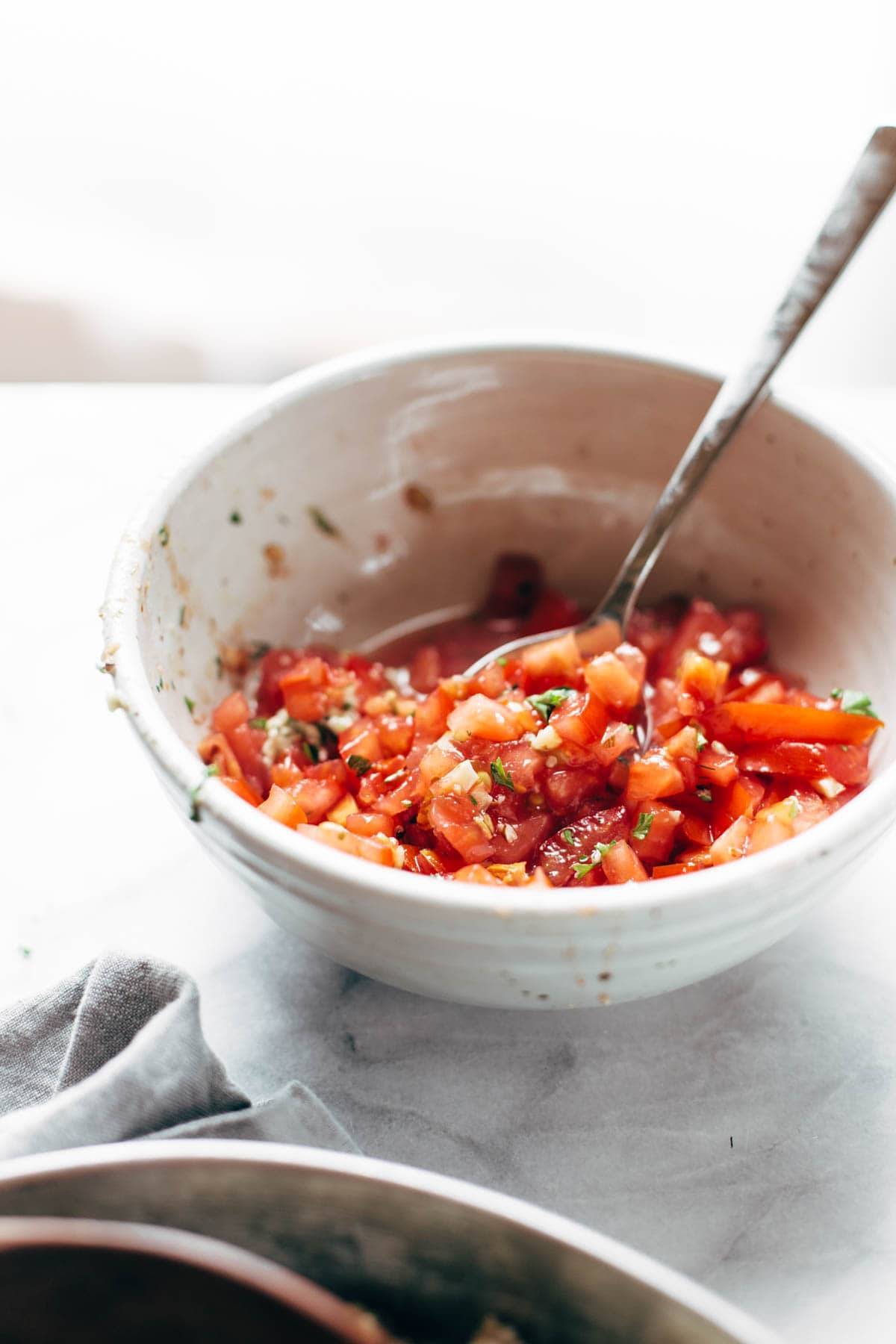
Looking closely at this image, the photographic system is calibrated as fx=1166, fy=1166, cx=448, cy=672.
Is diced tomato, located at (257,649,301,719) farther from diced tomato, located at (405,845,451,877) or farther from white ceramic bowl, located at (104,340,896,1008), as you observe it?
diced tomato, located at (405,845,451,877)

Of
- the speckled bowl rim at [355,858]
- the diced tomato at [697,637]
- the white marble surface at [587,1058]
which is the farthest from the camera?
the diced tomato at [697,637]

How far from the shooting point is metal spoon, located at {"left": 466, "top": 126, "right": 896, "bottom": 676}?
50.1 inches

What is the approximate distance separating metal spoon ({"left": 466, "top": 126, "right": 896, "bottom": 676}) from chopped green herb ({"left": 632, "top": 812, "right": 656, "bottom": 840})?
312 mm

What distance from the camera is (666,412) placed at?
1.50 meters

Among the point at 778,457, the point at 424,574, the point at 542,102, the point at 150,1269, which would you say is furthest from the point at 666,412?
the point at 150,1269

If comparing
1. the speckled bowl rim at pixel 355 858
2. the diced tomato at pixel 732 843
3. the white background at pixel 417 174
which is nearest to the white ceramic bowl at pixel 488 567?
the speckled bowl rim at pixel 355 858

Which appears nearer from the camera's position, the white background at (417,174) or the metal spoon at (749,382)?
the metal spoon at (749,382)

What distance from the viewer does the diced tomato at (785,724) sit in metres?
1.24

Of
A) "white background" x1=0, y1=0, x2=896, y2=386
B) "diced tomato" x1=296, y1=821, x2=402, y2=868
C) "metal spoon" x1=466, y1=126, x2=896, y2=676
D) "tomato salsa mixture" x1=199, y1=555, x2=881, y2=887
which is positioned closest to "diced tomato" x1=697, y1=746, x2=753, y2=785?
"tomato salsa mixture" x1=199, y1=555, x2=881, y2=887

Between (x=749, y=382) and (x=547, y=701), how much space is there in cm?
46

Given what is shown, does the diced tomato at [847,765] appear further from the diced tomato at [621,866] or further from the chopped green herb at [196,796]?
the chopped green herb at [196,796]

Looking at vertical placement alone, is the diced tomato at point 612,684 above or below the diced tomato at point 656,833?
above

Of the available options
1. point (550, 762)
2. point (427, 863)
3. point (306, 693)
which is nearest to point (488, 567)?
point (306, 693)

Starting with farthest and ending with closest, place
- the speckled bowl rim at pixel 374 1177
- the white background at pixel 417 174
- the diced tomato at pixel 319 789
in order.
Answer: the white background at pixel 417 174
the diced tomato at pixel 319 789
the speckled bowl rim at pixel 374 1177
